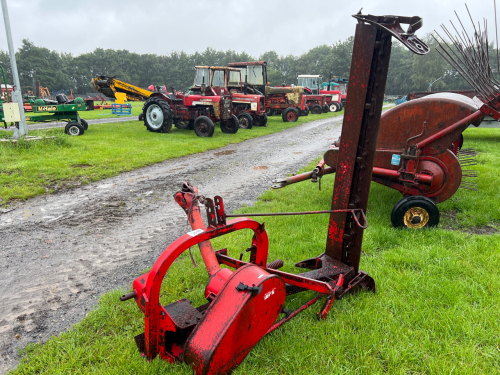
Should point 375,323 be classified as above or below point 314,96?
below

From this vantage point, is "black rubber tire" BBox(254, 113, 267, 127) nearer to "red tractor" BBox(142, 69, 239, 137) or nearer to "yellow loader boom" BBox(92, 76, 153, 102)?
"red tractor" BBox(142, 69, 239, 137)

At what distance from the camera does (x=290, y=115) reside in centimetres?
1892

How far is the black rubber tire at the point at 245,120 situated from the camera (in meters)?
14.9

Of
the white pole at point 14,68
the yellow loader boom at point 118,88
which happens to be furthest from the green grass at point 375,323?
the yellow loader boom at point 118,88

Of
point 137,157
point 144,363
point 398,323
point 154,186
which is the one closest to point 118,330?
point 144,363

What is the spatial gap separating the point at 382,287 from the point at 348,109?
157 cm

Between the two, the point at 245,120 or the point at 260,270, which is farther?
the point at 245,120

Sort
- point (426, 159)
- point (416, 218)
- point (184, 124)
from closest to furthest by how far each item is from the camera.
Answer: point (416, 218)
point (426, 159)
point (184, 124)

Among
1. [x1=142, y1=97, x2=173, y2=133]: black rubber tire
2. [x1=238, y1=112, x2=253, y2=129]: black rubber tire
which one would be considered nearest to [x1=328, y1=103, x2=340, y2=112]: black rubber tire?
[x1=238, y1=112, x2=253, y2=129]: black rubber tire

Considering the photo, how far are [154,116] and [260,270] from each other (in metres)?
12.1

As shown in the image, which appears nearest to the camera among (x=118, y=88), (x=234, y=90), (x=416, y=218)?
(x=416, y=218)

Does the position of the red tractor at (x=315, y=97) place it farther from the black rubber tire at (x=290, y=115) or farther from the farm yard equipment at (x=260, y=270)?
the farm yard equipment at (x=260, y=270)

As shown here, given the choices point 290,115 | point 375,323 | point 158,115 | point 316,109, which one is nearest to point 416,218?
point 375,323

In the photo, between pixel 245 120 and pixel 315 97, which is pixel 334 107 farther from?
pixel 245 120
